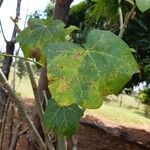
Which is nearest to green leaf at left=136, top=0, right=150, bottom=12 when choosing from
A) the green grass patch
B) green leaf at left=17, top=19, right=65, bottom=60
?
green leaf at left=17, top=19, right=65, bottom=60

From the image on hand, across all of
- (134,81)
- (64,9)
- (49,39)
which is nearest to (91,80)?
(49,39)

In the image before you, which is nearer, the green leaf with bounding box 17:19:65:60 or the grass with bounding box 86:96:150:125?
the green leaf with bounding box 17:19:65:60

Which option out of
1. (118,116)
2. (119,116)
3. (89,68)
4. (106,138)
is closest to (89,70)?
(89,68)

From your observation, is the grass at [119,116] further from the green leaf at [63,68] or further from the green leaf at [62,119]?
the green leaf at [63,68]

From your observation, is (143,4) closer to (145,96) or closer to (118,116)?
(145,96)

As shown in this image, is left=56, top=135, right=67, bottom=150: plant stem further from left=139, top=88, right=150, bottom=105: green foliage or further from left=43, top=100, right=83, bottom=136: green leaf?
left=139, top=88, right=150, bottom=105: green foliage
